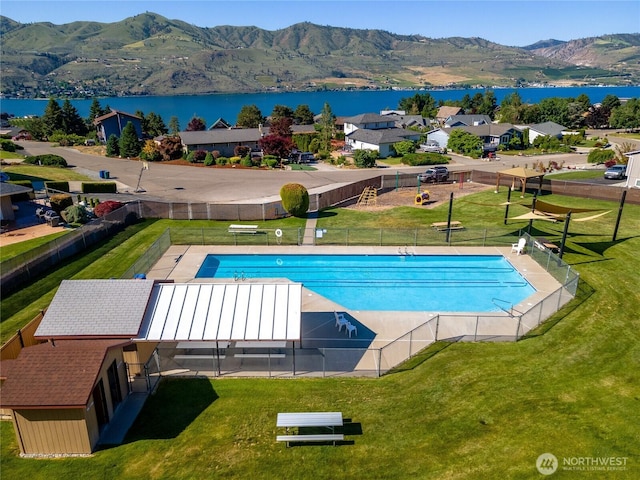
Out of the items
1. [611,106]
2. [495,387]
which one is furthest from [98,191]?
[611,106]

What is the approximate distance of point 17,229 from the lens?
3688 cm

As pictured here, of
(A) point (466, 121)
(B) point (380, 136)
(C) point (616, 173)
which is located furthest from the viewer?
(A) point (466, 121)

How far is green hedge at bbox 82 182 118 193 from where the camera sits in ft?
163

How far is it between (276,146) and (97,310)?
186 feet

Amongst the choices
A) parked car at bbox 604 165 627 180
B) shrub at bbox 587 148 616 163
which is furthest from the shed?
shrub at bbox 587 148 616 163

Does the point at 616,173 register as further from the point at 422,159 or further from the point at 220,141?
the point at 220,141

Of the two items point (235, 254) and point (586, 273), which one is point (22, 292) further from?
point (586, 273)

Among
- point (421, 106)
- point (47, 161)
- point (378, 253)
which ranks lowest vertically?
point (378, 253)

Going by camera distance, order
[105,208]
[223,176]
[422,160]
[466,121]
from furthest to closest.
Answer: [466,121], [422,160], [223,176], [105,208]

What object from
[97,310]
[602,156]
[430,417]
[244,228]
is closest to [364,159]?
[602,156]

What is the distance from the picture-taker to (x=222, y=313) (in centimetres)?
1888

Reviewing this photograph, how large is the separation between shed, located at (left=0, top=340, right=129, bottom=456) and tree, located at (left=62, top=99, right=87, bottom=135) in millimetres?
101855

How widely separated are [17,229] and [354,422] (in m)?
34.9

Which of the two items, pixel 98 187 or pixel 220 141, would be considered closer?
pixel 98 187
